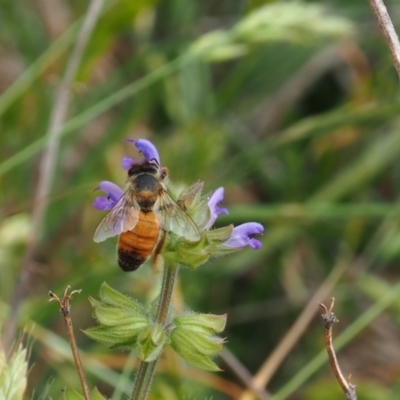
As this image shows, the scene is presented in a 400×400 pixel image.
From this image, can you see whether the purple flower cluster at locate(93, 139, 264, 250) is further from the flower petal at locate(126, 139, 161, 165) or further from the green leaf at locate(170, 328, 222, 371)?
the green leaf at locate(170, 328, 222, 371)

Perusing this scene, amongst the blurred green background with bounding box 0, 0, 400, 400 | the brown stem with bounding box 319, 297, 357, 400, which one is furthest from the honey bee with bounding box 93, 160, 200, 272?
the blurred green background with bounding box 0, 0, 400, 400

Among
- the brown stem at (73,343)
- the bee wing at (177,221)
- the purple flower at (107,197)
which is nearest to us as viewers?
the brown stem at (73,343)

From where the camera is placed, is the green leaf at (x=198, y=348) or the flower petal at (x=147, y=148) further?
the flower petal at (x=147, y=148)

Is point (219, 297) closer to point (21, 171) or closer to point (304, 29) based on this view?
point (21, 171)

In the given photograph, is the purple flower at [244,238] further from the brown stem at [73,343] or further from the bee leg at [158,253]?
the brown stem at [73,343]

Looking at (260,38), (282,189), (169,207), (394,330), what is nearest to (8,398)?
(169,207)

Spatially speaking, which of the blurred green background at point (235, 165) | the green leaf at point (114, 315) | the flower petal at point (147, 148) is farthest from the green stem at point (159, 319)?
the blurred green background at point (235, 165)
